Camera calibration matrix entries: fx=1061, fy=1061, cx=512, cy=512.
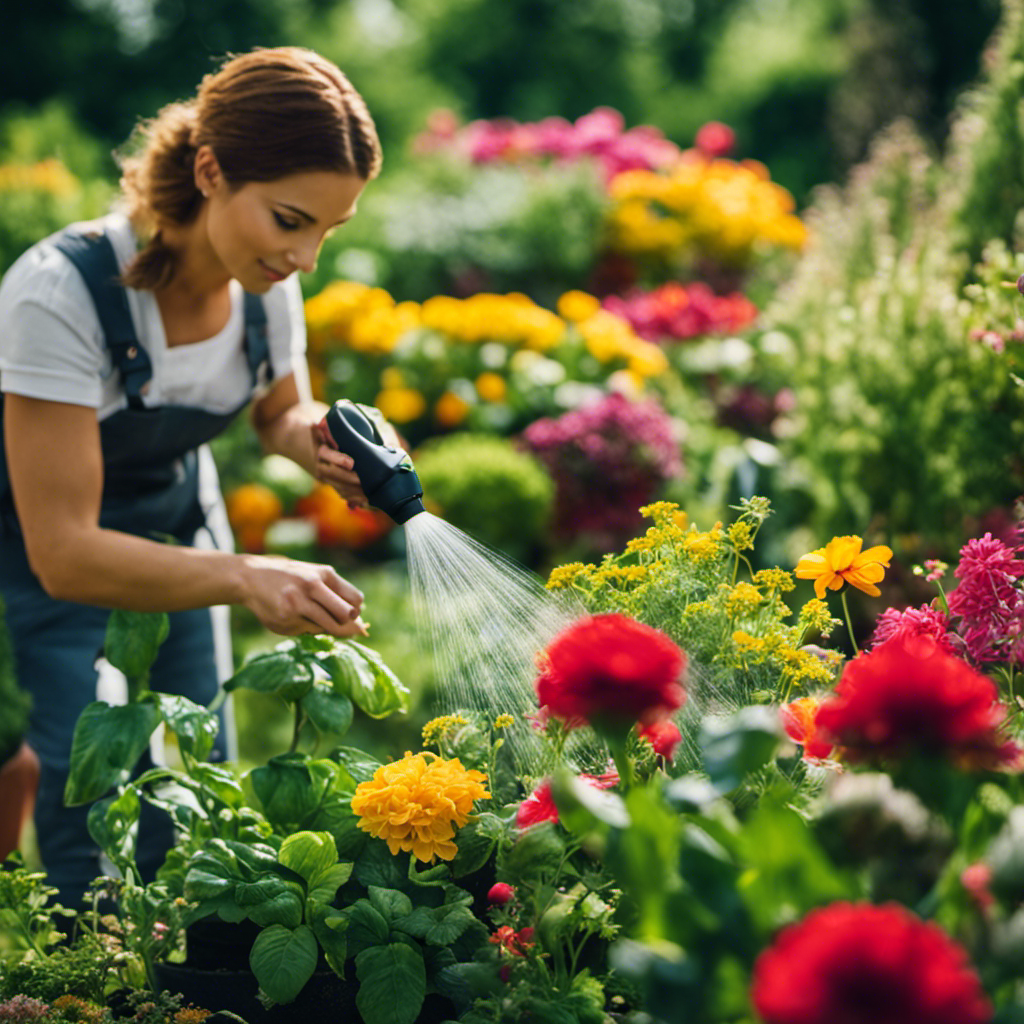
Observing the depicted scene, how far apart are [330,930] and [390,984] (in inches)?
4.6

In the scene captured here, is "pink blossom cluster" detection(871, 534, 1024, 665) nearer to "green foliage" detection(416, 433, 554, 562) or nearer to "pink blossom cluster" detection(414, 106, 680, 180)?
"green foliage" detection(416, 433, 554, 562)

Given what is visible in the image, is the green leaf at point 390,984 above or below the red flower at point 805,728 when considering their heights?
below

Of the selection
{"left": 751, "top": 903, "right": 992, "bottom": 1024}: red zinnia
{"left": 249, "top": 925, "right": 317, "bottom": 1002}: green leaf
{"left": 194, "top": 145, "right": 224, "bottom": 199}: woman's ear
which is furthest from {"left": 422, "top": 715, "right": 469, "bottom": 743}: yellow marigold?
{"left": 194, "top": 145, "right": 224, "bottom": 199}: woman's ear

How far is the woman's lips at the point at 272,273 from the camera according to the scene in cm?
188

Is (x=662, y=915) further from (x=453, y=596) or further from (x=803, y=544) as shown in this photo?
(x=803, y=544)

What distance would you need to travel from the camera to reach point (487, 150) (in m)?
6.71

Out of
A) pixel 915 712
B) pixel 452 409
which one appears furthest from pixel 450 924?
pixel 452 409

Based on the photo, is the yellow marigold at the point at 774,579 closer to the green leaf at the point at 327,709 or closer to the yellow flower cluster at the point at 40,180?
the green leaf at the point at 327,709

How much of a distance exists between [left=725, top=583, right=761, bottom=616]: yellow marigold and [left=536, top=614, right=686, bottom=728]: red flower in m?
0.41

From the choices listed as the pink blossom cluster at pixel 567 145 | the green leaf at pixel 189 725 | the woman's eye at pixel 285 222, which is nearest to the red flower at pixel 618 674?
the green leaf at pixel 189 725

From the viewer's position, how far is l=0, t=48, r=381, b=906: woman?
1700mm

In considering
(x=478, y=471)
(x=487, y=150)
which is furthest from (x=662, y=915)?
(x=487, y=150)

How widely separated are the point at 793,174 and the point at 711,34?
5.70m

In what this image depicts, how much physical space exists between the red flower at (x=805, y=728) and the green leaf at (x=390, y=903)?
0.49m
